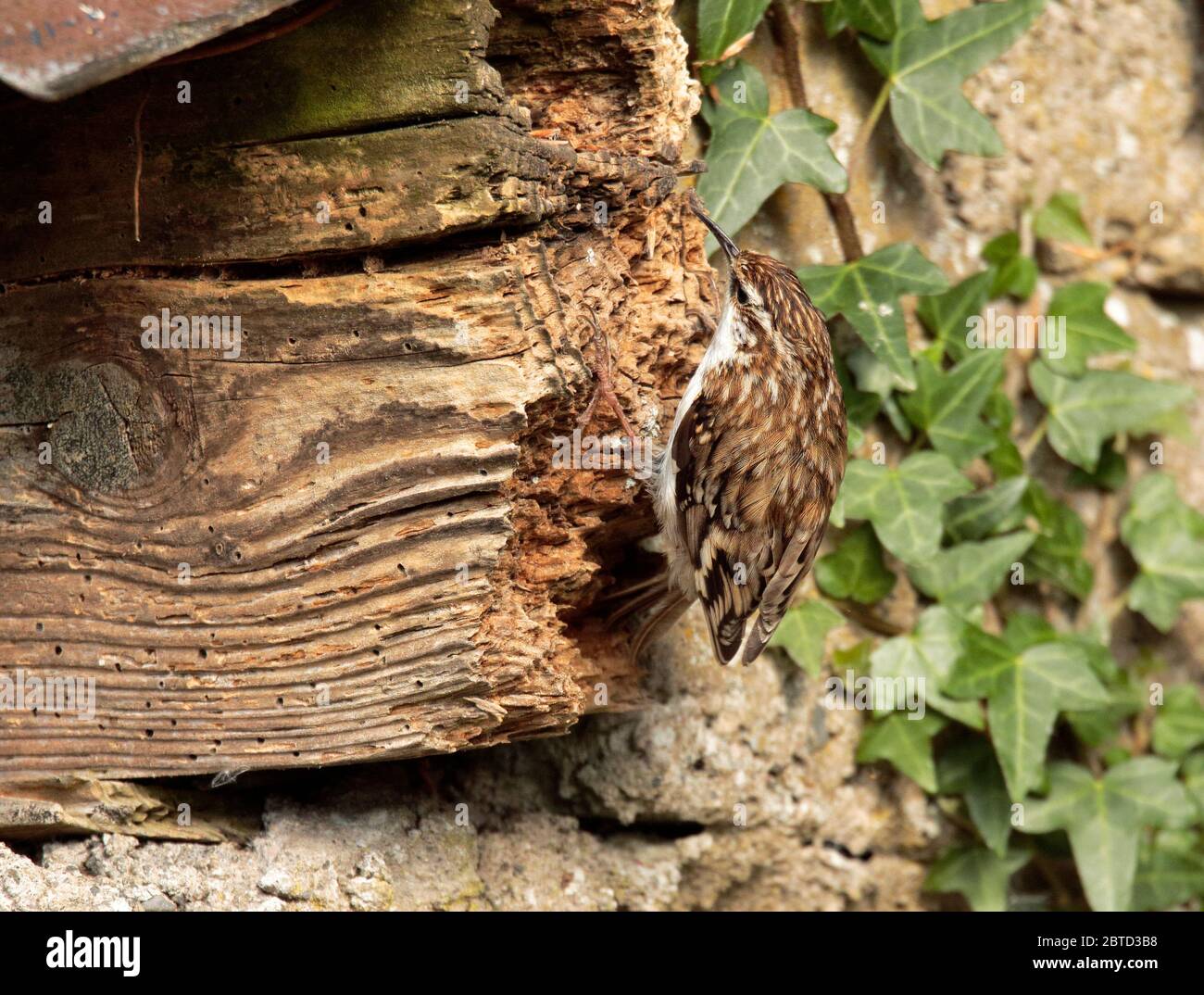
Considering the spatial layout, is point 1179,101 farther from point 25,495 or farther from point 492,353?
point 25,495

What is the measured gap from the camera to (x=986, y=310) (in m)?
4.18

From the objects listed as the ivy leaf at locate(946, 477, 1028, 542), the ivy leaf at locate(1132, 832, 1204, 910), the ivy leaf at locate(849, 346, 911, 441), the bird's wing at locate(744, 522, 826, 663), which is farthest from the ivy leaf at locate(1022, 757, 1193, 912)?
the ivy leaf at locate(849, 346, 911, 441)

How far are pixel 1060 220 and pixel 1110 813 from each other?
1.99 meters

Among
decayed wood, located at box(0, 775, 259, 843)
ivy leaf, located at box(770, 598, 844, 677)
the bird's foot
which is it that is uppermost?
the bird's foot

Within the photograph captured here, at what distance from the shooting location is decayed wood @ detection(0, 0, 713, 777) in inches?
99.8

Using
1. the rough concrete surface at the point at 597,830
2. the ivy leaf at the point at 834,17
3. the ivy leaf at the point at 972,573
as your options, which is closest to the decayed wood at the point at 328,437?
the rough concrete surface at the point at 597,830

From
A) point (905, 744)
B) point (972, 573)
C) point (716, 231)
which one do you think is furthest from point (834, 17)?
point (905, 744)

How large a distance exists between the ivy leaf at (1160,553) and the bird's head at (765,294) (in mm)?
1857

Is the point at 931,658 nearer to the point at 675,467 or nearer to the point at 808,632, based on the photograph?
the point at 808,632

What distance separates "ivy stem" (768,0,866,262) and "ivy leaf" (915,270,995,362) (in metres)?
0.34

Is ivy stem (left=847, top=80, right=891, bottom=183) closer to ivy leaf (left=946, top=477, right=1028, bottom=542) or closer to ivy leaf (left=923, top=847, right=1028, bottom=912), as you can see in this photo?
ivy leaf (left=946, top=477, right=1028, bottom=542)

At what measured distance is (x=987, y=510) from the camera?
4023 mm

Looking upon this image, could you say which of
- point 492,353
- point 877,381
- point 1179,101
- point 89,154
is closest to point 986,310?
point 877,381

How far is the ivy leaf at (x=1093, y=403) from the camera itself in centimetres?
424
